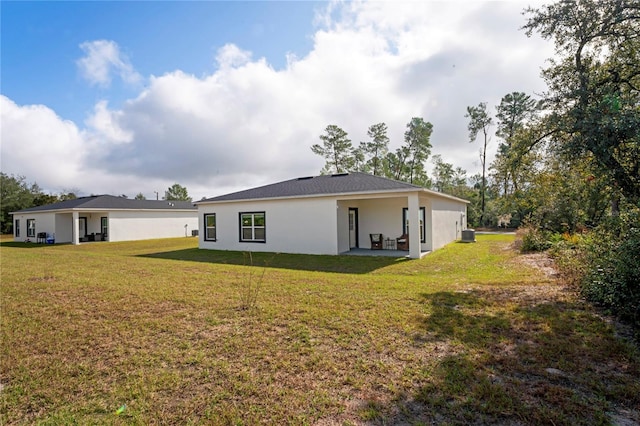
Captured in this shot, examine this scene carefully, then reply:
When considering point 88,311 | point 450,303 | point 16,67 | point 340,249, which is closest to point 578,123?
point 450,303

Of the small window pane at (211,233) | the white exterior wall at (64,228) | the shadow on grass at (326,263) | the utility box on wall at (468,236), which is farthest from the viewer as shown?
the white exterior wall at (64,228)

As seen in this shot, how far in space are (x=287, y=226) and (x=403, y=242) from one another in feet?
17.7

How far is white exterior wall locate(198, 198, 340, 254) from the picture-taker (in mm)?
13797

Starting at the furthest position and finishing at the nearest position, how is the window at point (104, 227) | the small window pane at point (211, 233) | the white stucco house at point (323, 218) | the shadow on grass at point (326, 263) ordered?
the window at point (104, 227) < the small window pane at point (211, 233) < the white stucco house at point (323, 218) < the shadow on grass at point (326, 263)

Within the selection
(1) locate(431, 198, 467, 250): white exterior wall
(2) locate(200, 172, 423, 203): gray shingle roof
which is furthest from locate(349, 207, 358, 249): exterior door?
(1) locate(431, 198, 467, 250): white exterior wall

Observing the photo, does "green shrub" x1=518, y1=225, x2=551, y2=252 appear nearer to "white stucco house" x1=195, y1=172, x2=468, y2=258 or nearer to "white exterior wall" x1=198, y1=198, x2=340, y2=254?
"white stucco house" x1=195, y1=172, x2=468, y2=258

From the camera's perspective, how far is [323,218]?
13883mm

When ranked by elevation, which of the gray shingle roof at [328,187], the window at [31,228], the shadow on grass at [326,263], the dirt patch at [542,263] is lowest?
the shadow on grass at [326,263]

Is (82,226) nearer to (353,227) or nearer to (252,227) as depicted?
(252,227)

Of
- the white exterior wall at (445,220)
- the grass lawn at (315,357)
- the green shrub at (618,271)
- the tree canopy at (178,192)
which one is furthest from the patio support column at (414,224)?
the tree canopy at (178,192)

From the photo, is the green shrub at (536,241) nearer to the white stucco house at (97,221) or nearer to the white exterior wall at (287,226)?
the white exterior wall at (287,226)

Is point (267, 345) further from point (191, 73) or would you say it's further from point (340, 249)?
point (191, 73)

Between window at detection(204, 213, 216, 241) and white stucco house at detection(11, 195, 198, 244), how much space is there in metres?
11.3

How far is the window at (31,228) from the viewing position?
86.6 feet
